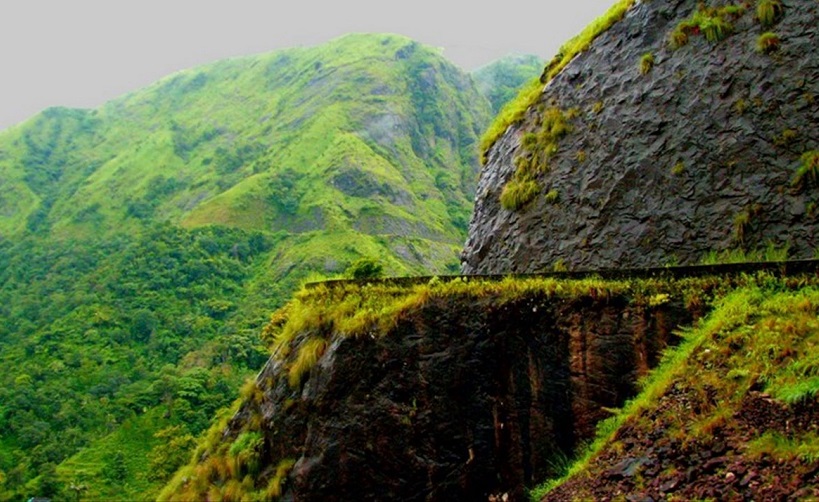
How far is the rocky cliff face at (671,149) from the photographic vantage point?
39.7 ft

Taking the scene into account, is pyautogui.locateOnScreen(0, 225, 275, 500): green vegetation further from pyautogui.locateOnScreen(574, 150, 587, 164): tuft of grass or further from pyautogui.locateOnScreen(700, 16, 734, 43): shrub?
pyautogui.locateOnScreen(700, 16, 734, 43): shrub

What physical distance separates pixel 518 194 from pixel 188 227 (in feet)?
323

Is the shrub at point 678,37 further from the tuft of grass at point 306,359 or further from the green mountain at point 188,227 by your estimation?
the green mountain at point 188,227

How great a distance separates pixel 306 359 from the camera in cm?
1107

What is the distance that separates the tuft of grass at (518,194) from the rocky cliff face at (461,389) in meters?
5.49

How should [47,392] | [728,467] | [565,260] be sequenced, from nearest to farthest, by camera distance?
[728,467] < [565,260] < [47,392]

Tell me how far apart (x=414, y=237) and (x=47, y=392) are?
5338 cm

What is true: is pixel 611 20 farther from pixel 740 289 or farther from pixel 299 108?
pixel 299 108

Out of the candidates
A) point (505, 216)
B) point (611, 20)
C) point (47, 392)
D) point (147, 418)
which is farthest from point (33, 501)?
point (611, 20)

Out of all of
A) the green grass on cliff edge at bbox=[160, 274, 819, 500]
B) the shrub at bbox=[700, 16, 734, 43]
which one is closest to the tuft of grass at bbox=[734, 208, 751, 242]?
the green grass on cliff edge at bbox=[160, 274, 819, 500]

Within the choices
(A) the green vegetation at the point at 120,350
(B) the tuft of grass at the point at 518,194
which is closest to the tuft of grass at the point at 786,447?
(B) the tuft of grass at the point at 518,194

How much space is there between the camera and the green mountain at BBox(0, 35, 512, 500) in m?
61.7

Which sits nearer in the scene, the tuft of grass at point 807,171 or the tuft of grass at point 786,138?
the tuft of grass at point 807,171

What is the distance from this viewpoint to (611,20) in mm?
16562
